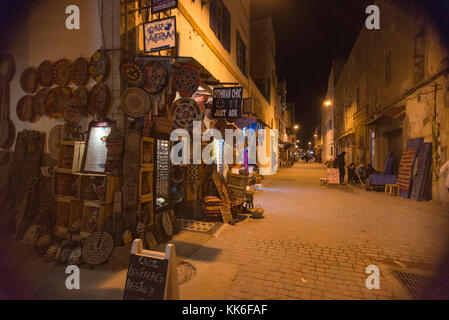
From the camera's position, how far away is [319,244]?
5.30 m

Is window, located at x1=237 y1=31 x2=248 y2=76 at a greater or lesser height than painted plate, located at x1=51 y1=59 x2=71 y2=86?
greater

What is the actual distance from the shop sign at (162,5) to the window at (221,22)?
4.91 meters

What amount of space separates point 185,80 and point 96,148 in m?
2.63

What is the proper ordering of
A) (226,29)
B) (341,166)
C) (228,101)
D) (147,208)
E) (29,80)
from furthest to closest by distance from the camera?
1. (341,166)
2. (226,29)
3. (228,101)
4. (29,80)
5. (147,208)

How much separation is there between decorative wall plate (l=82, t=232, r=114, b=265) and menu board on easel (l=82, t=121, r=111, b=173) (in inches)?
56.9

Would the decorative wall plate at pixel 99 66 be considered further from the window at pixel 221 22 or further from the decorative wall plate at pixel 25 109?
the window at pixel 221 22

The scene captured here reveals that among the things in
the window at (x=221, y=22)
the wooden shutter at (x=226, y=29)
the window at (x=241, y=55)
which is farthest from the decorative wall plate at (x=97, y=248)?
the window at (x=241, y=55)

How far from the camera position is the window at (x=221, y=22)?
9.59m

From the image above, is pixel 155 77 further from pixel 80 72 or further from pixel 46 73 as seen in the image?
pixel 46 73

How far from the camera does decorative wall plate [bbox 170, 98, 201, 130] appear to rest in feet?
18.8

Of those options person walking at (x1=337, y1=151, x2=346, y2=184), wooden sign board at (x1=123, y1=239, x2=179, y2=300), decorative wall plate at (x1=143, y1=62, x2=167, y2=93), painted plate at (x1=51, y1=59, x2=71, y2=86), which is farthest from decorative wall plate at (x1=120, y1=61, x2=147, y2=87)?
person walking at (x1=337, y1=151, x2=346, y2=184)

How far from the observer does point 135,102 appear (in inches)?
200

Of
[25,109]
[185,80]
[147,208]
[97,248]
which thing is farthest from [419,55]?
[25,109]

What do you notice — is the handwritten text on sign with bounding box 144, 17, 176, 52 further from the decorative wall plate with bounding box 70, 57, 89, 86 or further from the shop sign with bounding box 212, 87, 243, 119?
the shop sign with bounding box 212, 87, 243, 119
